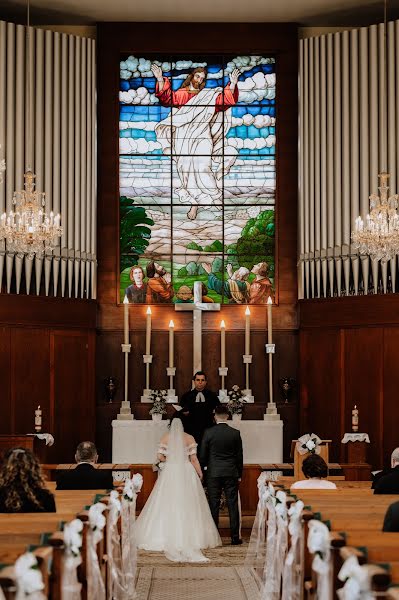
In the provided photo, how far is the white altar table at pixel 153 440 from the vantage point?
1415 cm

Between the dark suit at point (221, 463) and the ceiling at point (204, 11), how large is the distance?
6778mm

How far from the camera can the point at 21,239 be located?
11.9 meters

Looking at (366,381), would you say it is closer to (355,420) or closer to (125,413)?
(355,420)

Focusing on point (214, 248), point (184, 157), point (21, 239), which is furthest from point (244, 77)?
point (21, 239)

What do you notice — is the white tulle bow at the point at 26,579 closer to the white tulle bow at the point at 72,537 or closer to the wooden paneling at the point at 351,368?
the white tulle bow at the point at 72,537

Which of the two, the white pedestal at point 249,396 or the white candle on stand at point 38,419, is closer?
the white candle on stand at point 38,419

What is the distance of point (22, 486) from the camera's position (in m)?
6.74

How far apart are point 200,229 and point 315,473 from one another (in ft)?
24.4

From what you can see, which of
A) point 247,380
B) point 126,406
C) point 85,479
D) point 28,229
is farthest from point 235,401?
point 85,479

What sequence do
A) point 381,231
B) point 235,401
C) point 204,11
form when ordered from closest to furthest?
point 381,231
point 235,401
point 204,11

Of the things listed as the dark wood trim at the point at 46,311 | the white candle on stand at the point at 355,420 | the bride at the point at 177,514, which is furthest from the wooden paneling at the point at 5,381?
the white candle on stand at the point at 355,420

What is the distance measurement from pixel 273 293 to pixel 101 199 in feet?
9.48

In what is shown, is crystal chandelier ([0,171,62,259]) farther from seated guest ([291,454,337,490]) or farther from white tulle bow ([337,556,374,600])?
white tulle bow ([337,556,374,600])

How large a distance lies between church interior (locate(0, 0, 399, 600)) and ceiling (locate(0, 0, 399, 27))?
0.04 m
